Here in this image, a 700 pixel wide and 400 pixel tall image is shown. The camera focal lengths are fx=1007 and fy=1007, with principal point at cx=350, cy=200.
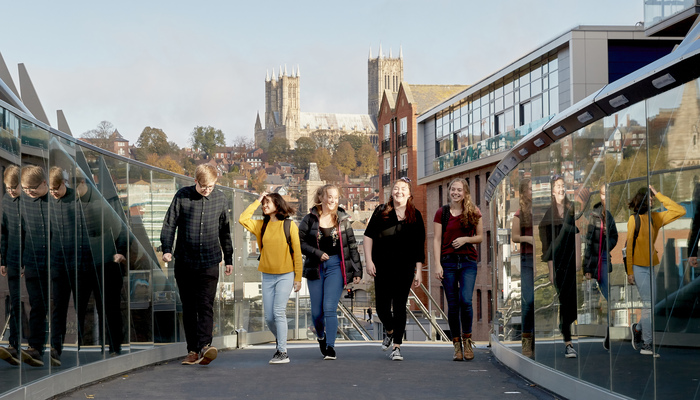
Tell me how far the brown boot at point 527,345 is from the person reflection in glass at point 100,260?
10.8 feet

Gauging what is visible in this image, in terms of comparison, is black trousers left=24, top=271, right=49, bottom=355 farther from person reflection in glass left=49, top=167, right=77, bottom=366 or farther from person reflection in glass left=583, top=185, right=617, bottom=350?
person reflection in glass left=583, top=185, right=617, bottom=350

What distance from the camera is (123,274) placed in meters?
8.32

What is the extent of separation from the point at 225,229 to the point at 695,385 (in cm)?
572

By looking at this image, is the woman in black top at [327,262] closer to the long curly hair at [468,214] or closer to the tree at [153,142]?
the long curly hair at [468,214]

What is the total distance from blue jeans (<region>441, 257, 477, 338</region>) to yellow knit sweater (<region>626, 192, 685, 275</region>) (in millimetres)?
4461

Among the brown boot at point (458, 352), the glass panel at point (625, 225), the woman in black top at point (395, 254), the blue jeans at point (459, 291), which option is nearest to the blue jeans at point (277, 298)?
the woman in black top at point (395, 254)

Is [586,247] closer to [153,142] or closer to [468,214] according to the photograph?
[468,214]

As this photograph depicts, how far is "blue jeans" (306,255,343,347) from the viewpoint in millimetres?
9836

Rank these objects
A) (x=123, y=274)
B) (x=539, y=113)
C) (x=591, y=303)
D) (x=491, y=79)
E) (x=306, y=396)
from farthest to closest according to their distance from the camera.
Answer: (x=491, y=79) < (x=539, y=113) < (x=123, y=274) < (x=306, y=396) < (x=591, y=303)

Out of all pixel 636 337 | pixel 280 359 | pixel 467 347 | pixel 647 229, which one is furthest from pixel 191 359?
pixel 647 229

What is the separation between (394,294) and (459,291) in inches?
25.0

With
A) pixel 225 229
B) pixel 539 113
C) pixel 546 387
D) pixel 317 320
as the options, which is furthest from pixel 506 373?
pixel 539 113

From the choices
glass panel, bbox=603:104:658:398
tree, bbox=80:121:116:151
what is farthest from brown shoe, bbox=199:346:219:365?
tree, bbox=80:121:116:151

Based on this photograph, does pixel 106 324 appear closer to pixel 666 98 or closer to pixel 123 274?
pixel 123 274
